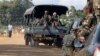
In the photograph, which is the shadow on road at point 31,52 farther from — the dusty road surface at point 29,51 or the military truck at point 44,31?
the military truck at point 44,31

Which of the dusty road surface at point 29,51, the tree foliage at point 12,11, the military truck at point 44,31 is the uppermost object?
the military truck at point 44,31

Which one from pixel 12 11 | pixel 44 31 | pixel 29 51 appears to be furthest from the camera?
pixel 12 11

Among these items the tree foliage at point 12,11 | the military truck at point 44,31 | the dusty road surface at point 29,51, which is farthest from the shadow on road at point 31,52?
the tree foliage at point 12,11

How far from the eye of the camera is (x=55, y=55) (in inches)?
794

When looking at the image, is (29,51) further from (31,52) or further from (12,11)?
(12,11)

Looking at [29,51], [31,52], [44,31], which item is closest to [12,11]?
[44,31]

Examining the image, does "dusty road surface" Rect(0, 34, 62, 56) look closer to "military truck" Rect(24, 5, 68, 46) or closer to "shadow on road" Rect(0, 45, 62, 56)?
"shadow on road" Rect(0, 45, 62, 56)

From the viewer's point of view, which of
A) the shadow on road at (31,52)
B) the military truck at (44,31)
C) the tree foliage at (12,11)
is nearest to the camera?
the shadow on road at (31,52)

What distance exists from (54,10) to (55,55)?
797 cm

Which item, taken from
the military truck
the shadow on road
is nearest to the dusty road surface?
the shadow on road

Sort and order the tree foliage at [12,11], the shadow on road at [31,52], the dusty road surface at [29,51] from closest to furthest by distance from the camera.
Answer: the shadow on road at [31,52] < the dusty road surface at [29,51] < the tree foliage at [12,11]

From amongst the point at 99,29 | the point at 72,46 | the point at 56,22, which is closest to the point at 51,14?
the point at 56,22

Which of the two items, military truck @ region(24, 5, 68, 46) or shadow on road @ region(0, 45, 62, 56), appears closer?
shadow on road @ region(0, 45, 62, 56)

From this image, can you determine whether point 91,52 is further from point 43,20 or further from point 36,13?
point 36,13
